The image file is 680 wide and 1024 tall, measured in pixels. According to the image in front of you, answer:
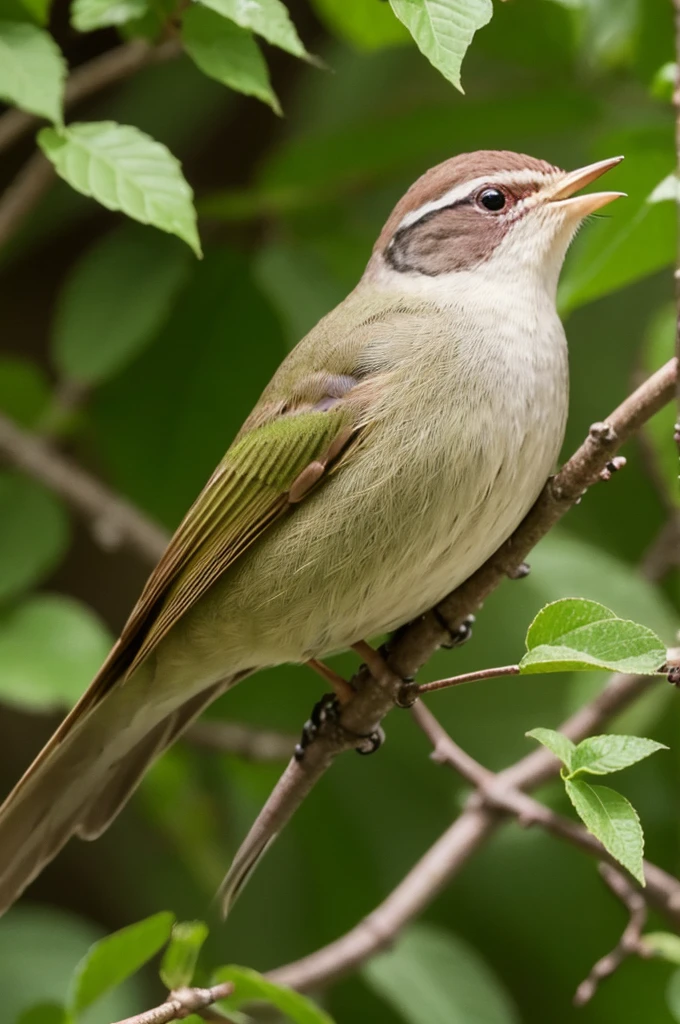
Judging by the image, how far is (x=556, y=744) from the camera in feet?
5.59

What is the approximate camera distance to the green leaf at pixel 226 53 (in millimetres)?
2297

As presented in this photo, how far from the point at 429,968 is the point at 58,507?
5.19 ft

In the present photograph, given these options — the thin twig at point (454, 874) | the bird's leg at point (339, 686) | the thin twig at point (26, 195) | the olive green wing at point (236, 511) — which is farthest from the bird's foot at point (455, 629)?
the thin twig at point (26, 195)

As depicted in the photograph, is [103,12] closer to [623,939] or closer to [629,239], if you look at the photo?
[629,239]

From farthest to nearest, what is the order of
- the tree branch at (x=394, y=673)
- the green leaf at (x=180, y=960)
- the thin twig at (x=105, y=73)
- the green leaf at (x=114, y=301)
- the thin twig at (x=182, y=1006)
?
the green leaf at (x=114, y=301)
the thin twig at (x=105, y=73)
the tree branch at (x=394, y=673)
the green leaf at (x=180, y=960)
the thin twig at (x=182, y=1006)

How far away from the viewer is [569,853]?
12.2 ft

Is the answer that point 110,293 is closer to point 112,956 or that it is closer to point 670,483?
point 670,483

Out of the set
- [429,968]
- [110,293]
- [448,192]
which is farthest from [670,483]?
[110,293]

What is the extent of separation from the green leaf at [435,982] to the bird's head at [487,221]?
1558mm

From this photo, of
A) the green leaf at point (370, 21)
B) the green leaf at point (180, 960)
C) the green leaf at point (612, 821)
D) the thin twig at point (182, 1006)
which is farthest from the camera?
the green leaf at point (370, 21)

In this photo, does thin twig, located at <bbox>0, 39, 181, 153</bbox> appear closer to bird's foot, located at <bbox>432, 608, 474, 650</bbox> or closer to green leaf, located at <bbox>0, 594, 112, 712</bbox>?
green leaf, located at <bbox>0, 594, 112, 712</bbox>

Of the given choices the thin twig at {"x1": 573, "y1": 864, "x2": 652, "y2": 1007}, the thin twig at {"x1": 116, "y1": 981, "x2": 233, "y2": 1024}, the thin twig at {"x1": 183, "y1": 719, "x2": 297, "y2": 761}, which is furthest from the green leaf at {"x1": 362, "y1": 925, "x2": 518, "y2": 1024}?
the thin twig at {"x1": 116, "y1": 981, "x2": 233, "y2": 1024}

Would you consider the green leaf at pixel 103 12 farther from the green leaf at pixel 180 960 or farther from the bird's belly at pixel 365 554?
the green leaf at pixel 180 960

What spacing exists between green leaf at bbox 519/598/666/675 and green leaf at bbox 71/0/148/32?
1.44m
